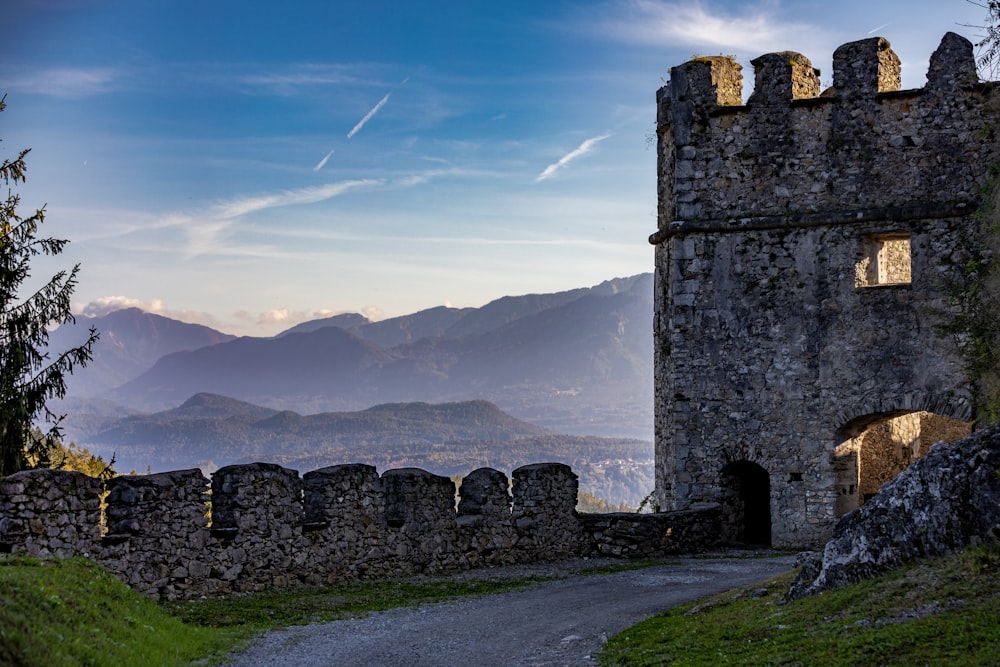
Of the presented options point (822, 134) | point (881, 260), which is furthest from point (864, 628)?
point (881, 260)

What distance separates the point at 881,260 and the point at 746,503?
532 cm

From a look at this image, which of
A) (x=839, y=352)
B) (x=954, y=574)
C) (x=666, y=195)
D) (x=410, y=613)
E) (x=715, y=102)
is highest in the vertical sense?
(x=715, y=102)

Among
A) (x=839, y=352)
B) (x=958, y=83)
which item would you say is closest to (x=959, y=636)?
(x=839, y=352)

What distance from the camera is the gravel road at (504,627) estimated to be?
11508 mm

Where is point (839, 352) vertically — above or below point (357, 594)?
above

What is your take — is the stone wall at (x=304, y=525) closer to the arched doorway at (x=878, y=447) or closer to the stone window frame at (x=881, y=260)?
the arched doorway at (x=878, y=447)

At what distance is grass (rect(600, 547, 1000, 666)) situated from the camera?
862 centimetres

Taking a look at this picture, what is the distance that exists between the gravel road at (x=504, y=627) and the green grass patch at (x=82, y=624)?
674mm

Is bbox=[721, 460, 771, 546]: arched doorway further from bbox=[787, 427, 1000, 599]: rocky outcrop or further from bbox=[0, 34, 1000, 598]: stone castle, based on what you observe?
bbox=[787, 427, 1000, 599]: rocky outcrop

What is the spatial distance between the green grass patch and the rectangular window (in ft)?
46.8

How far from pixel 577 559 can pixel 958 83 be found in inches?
433

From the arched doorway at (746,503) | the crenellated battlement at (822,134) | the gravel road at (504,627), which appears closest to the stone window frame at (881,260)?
the crenellated battlement at (822,134)

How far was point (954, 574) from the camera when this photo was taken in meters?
9.89

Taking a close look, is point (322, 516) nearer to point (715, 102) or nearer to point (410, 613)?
point (410, 613)
